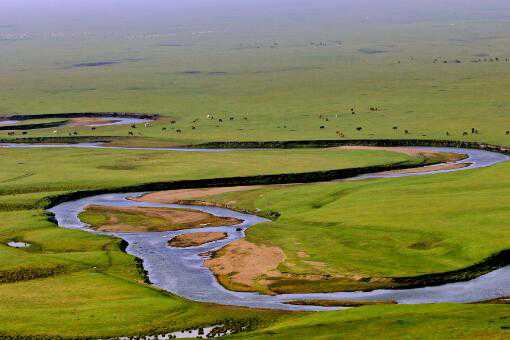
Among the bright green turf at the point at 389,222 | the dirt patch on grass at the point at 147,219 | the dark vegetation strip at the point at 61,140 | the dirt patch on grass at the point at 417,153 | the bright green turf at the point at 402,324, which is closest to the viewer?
the bright green turf at the point at 402,324

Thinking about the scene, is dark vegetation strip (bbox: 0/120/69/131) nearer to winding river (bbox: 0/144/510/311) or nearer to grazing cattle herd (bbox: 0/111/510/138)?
grazing cattle herd (bbox: 0/111/510/138)

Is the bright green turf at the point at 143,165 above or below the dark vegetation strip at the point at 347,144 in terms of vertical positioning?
below

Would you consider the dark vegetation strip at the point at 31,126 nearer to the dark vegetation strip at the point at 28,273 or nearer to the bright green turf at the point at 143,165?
the bright green turf at the point at 143,165

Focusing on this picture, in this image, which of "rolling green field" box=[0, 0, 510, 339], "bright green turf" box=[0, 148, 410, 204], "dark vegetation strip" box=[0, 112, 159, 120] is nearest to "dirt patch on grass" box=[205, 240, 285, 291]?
"rolling green field" box=[0, 0, 510, 339]

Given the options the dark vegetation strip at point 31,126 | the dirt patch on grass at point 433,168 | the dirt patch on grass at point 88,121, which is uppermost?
the dirt patch on grass at point 433,168

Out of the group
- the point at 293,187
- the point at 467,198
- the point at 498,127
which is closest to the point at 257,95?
the point at 498,127

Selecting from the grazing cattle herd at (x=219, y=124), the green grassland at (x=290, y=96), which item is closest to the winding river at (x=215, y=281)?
the grazing cattle herd at (x=219, y=124)
